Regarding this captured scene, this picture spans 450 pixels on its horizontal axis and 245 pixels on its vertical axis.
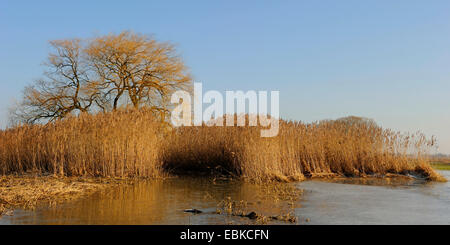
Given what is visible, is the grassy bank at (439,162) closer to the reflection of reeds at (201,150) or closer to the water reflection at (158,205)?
the reflection of reeds at (201,150)

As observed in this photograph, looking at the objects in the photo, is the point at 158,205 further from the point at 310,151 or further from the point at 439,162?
the point at 439,162

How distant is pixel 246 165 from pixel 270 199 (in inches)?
154

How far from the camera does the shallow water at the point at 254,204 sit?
6751 mm

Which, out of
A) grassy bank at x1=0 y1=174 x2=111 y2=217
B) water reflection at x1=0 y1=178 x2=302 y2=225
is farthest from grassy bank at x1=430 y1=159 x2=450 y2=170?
grassy bank at x1=0 y1=174 x2=111 y2=217

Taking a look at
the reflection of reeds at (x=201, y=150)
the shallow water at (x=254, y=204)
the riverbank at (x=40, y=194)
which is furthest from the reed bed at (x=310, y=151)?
the riverbank at (x=40, y=194)

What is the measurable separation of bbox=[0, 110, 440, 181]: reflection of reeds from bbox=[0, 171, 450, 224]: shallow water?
144 centimetres

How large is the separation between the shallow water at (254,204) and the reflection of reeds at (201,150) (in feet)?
4.72

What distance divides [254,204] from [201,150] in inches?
304

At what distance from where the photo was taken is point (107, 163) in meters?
12.9

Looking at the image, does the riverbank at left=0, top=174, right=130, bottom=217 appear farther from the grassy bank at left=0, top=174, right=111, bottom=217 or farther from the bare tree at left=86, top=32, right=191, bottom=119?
the bare tree at left=86, top=32, right=191, bottom=119

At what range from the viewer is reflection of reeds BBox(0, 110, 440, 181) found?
509 inches

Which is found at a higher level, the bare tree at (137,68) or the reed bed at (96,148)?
the bare tree at (137,68)

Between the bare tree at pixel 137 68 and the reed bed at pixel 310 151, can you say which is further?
the bare tree at pixel 137 68

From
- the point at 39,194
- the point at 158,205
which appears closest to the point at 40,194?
the point at 39,194
